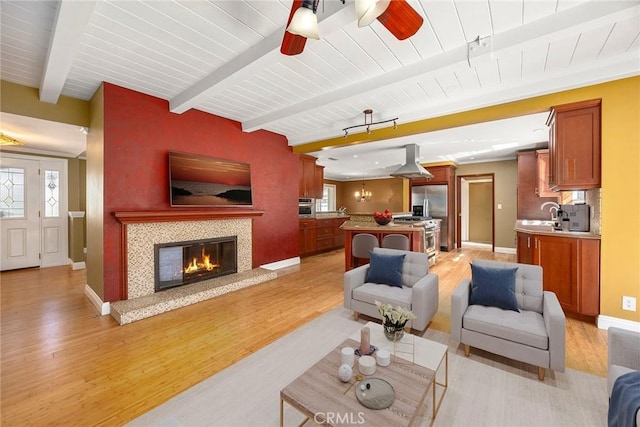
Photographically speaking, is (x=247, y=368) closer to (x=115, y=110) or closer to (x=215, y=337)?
(x=215, y=337)

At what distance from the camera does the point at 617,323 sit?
9.16 ft

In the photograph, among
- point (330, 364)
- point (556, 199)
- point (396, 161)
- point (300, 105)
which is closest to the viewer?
point (330, 364)

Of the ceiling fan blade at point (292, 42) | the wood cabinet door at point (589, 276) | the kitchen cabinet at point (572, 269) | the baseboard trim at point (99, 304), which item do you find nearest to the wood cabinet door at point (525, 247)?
the kitchen cabinet at point (572, 269)

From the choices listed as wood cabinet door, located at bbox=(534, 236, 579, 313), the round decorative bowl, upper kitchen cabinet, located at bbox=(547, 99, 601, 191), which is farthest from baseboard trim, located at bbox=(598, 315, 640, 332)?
the round decorative bowl

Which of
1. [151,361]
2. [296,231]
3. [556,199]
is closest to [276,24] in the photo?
[151,361]

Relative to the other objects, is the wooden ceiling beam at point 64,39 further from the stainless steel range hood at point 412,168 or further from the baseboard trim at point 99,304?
the stainless steel range hood at point 412,168

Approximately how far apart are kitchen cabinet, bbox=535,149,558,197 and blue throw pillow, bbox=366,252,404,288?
4727mm

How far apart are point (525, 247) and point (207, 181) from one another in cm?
510

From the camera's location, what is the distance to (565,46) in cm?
241

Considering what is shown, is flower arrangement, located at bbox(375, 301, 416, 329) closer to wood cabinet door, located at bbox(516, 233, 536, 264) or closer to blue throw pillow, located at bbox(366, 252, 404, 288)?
blue throw pillow, located at bbox(366, 252, 404, 288)

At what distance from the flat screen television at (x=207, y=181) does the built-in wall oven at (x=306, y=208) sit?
237 centimetres

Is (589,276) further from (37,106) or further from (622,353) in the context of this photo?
(37,106)

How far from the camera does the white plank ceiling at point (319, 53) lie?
1.96 m

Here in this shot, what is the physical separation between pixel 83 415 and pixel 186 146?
336cm
